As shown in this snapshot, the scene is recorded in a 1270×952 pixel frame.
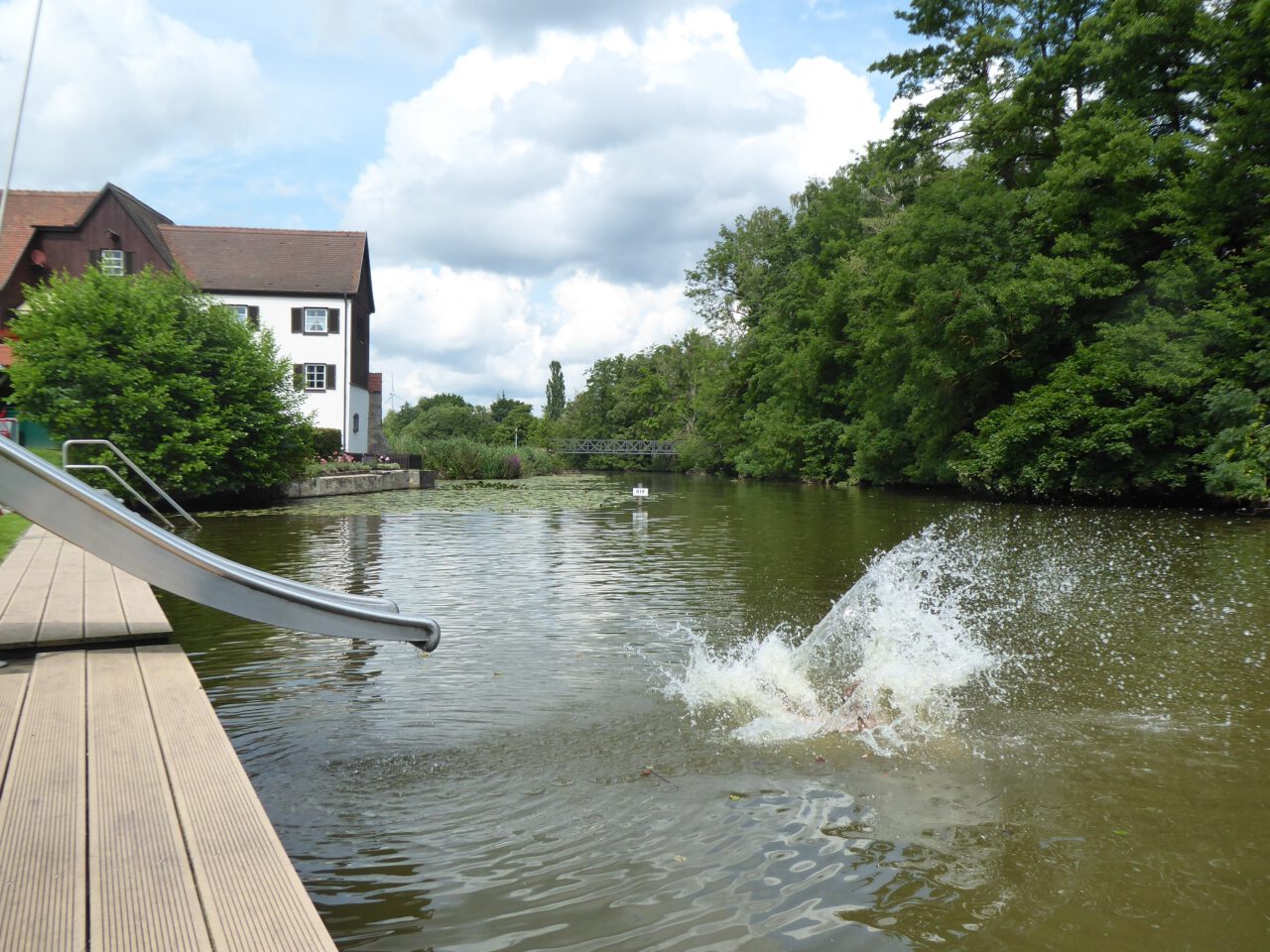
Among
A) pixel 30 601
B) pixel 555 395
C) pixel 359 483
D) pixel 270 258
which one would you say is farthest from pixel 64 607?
pixel 555 395

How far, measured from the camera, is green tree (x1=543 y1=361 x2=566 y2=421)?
14088cm

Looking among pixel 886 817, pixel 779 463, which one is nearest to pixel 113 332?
pixel 886 817

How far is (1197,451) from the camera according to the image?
1061 inches

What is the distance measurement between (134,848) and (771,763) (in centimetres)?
349

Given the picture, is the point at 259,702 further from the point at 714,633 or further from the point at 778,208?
the point at 778,208

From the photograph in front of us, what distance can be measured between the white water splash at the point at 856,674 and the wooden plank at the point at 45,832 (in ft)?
12.1

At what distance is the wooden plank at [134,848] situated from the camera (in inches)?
90.7

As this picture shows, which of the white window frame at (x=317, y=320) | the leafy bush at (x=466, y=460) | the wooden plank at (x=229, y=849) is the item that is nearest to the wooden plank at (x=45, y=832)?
the wooden plank at (x=229, y=849)

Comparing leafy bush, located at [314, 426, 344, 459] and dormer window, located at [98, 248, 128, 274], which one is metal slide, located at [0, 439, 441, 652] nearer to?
leafy bush, located at [314, 426, 344, 459]

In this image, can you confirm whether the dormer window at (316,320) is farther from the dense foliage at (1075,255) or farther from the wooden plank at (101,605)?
the wooden plank at (101,605)

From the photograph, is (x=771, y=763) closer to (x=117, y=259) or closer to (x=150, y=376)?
(x=150, y=376)

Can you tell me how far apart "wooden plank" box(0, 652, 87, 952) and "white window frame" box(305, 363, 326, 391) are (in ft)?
132

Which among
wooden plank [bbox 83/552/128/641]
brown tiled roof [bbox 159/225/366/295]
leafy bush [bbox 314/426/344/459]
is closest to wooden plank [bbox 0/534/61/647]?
wooden plank [bbox 83/552/128/641]

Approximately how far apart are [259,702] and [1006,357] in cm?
3124
